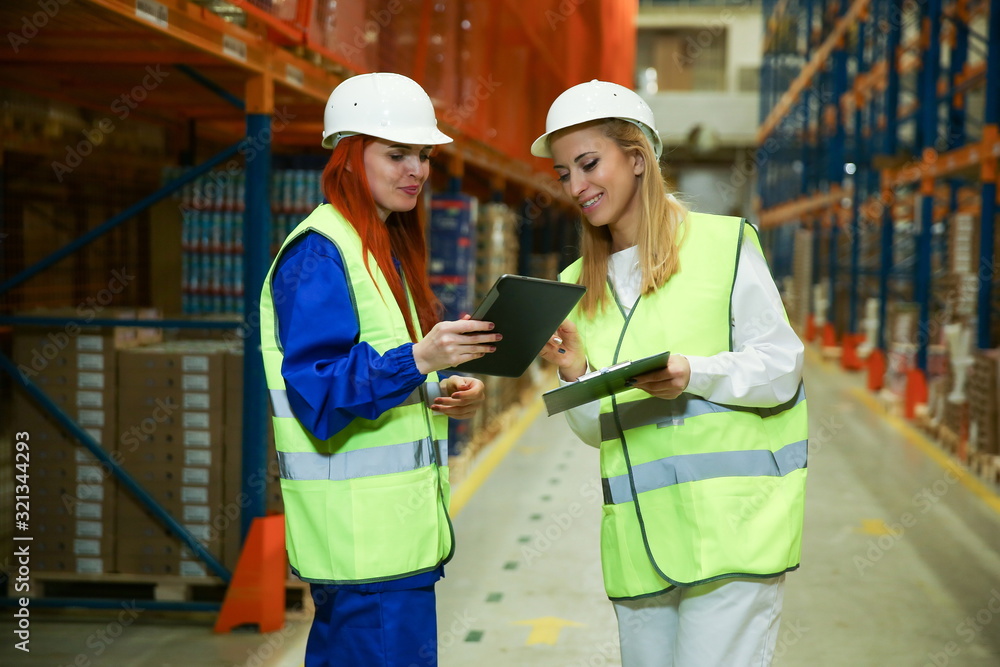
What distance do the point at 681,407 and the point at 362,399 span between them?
76cm

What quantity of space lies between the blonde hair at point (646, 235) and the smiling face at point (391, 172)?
483 millimetres

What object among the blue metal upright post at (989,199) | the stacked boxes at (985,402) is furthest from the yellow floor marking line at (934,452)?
the blue metal upright post at (989,199)

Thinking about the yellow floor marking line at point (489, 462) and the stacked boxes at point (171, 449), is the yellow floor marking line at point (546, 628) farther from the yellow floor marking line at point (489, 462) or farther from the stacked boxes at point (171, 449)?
the stacked boxes at point (171, 449)

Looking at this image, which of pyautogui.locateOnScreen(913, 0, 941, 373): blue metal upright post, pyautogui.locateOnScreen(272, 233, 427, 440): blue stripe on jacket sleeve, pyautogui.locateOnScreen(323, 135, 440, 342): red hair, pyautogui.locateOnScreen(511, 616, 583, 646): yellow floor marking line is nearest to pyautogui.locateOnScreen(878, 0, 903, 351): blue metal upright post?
pyautogui.locateOnScreen(913, 0, 941, 373): blue metal upright post

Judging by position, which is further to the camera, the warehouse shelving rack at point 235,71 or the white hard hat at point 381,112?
the warehouse shelving rack at point 235,71

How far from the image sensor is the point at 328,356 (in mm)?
2213

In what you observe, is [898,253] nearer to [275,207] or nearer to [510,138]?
[510,138]

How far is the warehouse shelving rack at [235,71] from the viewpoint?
378 centimetres

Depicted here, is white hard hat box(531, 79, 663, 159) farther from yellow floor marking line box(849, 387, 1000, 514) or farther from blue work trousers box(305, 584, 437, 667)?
yellow floor marking line box(849, 387, 1000, 514)

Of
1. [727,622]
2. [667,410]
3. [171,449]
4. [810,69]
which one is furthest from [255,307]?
[810,69]

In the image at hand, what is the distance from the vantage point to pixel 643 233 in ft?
7.61

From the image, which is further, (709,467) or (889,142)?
(889,142)

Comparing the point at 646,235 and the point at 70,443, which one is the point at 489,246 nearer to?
the point at 70,443

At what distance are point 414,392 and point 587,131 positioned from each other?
0.78 metres
